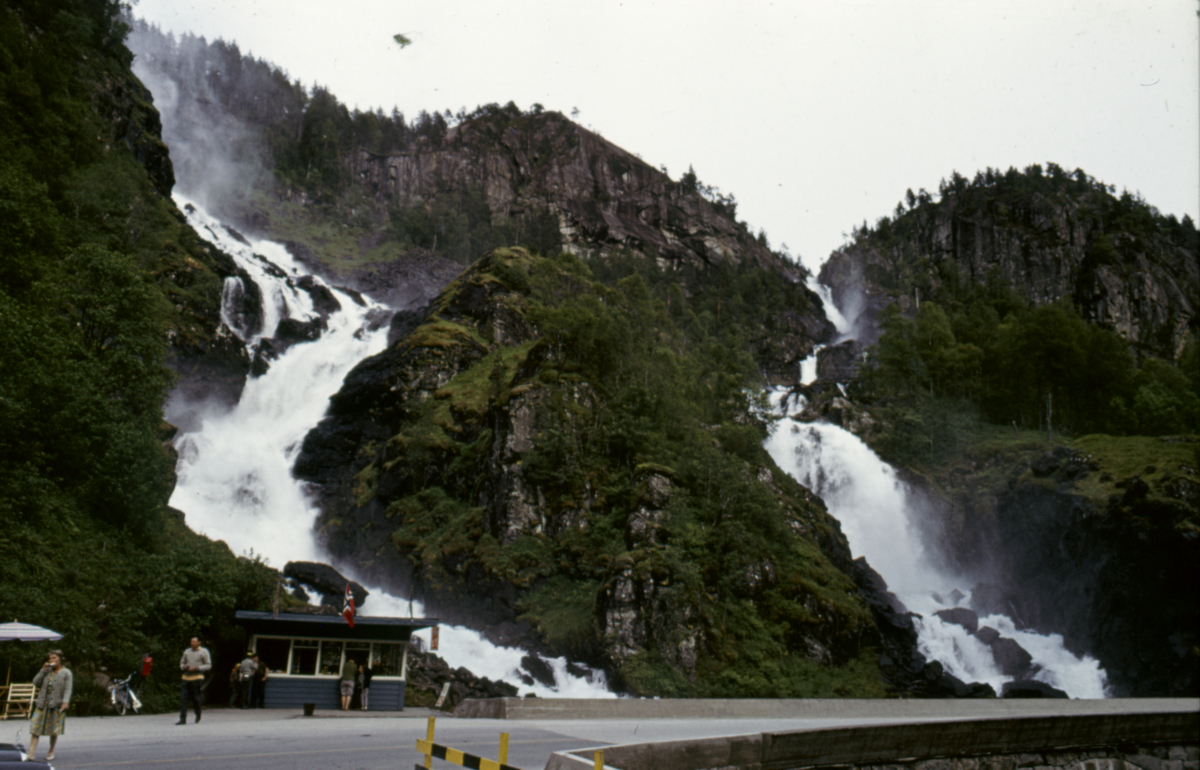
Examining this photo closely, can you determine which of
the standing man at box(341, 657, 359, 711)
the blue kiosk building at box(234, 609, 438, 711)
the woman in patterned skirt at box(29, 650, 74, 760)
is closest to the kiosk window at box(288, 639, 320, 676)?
the blue kiosk building at box(234, 609, 438, 711)

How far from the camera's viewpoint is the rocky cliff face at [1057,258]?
9281 centimetres

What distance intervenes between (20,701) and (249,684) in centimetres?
666

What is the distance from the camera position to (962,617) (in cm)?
4422

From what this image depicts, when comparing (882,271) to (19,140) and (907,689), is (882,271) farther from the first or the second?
(19,140)

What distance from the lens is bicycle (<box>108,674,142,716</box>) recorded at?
70.6 ft

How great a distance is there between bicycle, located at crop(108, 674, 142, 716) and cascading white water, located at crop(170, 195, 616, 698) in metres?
15.4

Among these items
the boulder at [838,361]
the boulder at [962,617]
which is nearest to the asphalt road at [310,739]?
the boulder at [962,617]

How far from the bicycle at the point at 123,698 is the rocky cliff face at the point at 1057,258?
324ft

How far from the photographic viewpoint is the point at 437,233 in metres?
115

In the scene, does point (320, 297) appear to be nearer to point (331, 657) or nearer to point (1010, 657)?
point (331, 657)

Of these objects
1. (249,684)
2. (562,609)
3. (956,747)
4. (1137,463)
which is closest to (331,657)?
(249,684)

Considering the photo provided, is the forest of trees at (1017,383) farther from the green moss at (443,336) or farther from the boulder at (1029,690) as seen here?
the green moss at (443,336)

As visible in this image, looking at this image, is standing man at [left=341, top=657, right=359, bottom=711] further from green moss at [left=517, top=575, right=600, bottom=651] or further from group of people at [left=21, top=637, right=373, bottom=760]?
green moss at [left=517, top=575, right=600, bottom=651]

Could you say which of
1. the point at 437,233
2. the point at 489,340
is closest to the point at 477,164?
the point at 437,233
